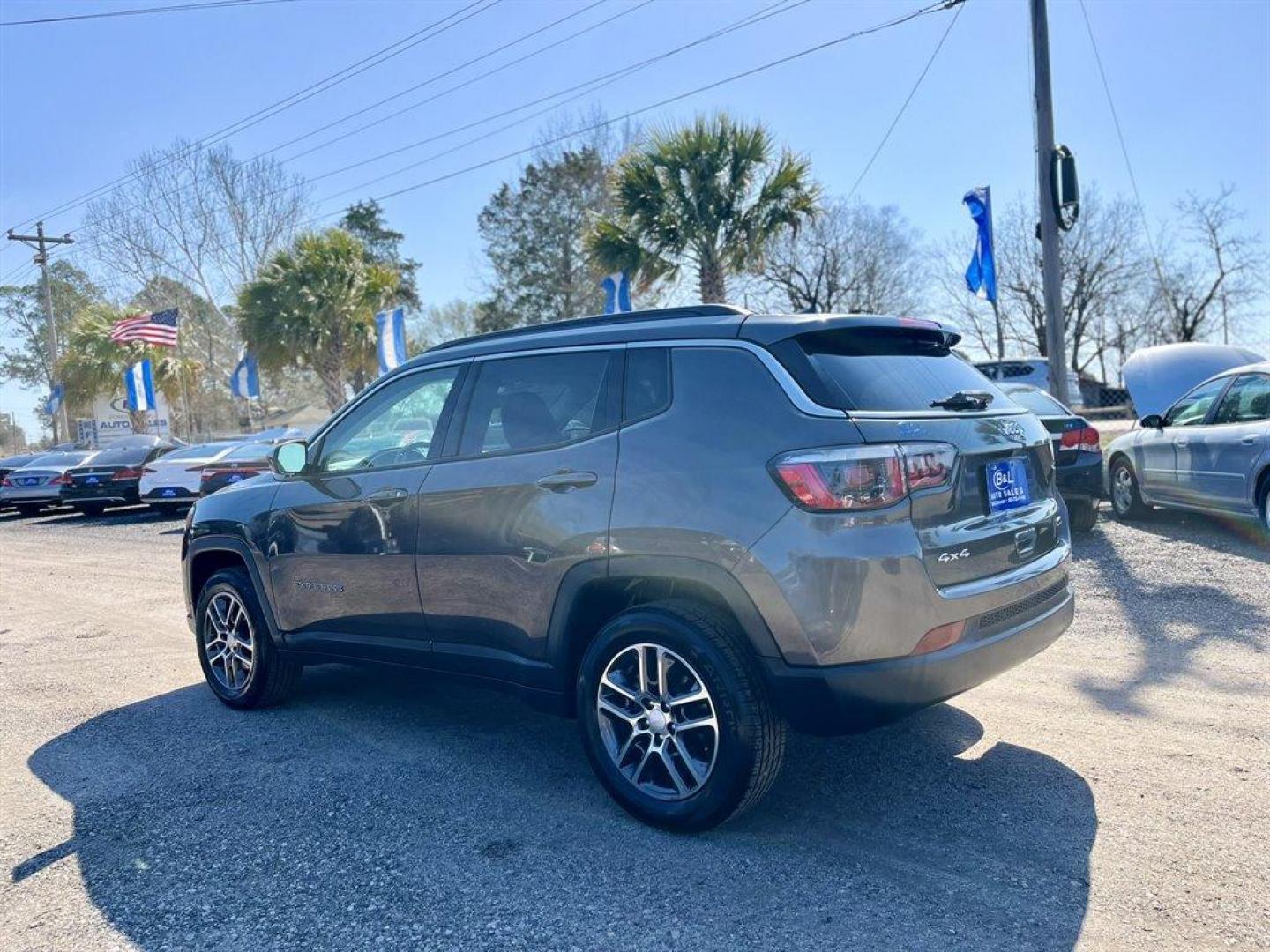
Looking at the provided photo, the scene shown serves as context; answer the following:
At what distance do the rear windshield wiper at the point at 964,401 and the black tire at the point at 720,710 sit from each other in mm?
1154

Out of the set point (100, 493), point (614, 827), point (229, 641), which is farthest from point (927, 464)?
point (100, 493)

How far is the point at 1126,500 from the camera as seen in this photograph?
10.2 m

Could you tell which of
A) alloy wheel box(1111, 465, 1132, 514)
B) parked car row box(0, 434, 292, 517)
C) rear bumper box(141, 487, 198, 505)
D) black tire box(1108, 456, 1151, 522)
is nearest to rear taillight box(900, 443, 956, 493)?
black tire box(1108, 456, 1151, 522)

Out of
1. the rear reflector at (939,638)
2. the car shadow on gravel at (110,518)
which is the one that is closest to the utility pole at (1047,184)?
the rear reflector at (939,638)

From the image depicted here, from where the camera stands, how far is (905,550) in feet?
10.2

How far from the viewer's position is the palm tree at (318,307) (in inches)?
1000

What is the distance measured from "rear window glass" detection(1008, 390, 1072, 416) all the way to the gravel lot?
3.49 m

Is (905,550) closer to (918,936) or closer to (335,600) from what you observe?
(918,936)

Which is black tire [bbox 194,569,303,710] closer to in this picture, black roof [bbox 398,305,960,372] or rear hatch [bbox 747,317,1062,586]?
black roof [bbox 398,305,960,372]

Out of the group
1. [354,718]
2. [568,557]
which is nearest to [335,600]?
[354,718]

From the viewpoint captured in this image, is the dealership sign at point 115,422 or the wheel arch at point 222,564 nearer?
the wheel arch at point 222,564

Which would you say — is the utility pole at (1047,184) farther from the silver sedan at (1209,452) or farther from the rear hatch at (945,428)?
the rear hatch at (945,428)

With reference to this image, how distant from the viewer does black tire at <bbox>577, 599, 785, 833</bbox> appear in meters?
3.25

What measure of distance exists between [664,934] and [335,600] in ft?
8.22
